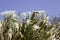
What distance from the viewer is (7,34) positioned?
6.45 feet

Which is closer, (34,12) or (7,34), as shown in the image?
(7,34)

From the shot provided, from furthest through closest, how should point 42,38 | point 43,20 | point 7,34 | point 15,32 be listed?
1. point 43,20
2. point 42,38
3. point 15,32
4. point 7,34

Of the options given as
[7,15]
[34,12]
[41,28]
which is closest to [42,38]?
[41,28]

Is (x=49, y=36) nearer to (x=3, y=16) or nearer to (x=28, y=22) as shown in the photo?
(x=28, y=22)

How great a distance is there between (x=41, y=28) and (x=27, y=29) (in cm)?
22

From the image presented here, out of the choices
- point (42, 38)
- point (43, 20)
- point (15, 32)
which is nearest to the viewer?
point (15, 32)

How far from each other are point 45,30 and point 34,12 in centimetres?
25

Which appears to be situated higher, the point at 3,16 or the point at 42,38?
the point at 3,16

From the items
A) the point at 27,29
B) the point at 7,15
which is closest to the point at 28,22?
the point at 27,29

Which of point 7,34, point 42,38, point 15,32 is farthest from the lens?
point 42,38

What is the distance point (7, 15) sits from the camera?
216 cm

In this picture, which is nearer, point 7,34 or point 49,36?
point 7,34

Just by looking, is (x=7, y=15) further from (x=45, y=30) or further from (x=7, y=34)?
(x=45, y=30)

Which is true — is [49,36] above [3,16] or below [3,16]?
below
